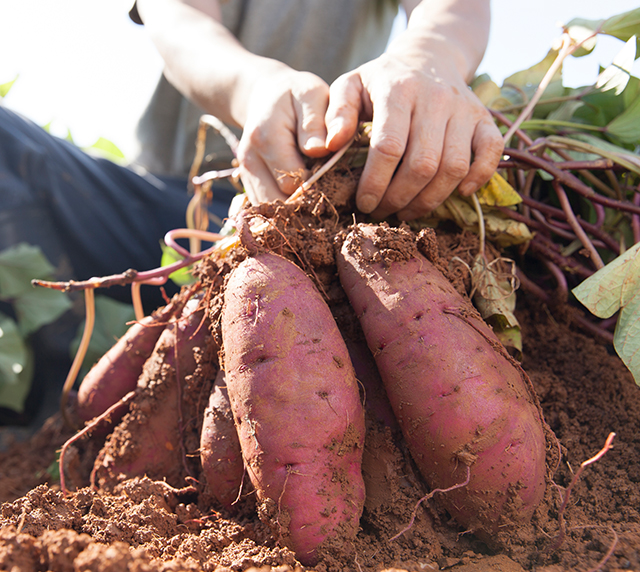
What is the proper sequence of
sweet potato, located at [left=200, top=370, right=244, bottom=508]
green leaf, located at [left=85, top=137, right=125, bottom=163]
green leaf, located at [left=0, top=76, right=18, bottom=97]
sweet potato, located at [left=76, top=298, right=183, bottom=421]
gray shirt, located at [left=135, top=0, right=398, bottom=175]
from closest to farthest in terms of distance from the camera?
sweet potato, located at [left=200, top=370, right=244, bottom=508], sweet potato, located at [left=76, top=298, right=183, bottom=421], gray shirt, located at [left=135, top=0, right=398, bottom=175], green leaf, located at [left=0, top=76, right=18, bottom=97], green leaf, located at [left=85, top=137, right=125, bottom=163]

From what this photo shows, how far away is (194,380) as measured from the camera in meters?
1.08

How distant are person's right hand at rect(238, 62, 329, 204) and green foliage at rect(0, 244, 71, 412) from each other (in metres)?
1.37

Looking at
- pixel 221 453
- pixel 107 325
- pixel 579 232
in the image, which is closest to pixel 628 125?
pixel 579 232

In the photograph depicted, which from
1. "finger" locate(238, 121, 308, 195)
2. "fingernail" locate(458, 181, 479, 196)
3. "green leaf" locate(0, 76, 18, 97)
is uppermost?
"green leaf" locate(0, 76, 18, 97)

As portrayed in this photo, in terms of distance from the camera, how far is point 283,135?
3.79 ft

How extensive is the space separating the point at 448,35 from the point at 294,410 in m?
1.24

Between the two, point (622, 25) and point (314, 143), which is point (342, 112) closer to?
point (314, 143)

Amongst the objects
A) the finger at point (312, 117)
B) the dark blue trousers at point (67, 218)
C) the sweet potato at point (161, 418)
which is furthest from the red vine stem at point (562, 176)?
the dark blue trousers at point (67, 218)

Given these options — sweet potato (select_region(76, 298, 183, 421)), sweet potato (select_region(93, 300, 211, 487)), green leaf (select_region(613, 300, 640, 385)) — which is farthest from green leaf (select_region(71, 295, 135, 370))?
green leaf (select_region(613, 300, 640, 385))

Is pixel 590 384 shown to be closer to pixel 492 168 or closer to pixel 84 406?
pixel 492 168

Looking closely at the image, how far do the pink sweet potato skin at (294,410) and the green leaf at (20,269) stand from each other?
1.59m

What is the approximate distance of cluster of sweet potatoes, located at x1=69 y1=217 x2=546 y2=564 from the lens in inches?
32.3

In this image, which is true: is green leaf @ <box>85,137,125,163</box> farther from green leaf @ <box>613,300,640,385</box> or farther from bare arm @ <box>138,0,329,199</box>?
green leaf @ <box>613,300,640,385</box>

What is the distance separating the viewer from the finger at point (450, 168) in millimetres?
1036
